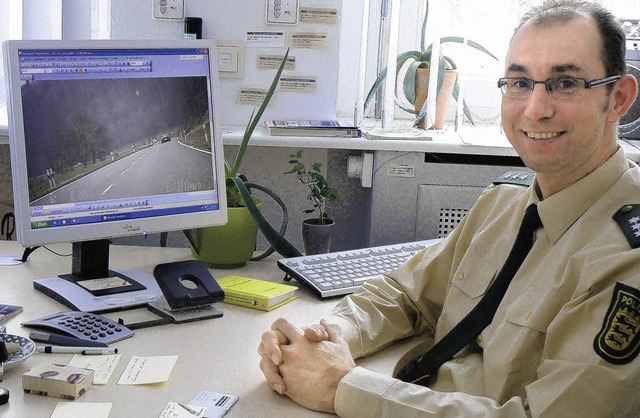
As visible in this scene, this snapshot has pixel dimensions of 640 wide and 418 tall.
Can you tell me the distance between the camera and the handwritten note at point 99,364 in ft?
4.51

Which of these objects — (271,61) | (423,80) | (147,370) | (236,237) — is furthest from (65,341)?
(423,80)

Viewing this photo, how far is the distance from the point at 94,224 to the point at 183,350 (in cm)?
38

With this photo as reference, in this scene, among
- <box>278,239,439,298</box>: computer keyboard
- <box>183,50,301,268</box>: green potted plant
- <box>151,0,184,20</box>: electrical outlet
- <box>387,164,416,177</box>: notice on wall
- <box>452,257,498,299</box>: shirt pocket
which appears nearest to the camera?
<box>452,257,498,299</box>: shirt pocket

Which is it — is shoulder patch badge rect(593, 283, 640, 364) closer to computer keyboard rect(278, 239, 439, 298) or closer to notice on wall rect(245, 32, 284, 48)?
computer keyboard rect(278, 239, 439, 298)

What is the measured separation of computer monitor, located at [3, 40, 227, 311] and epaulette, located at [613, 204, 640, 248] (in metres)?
0.88

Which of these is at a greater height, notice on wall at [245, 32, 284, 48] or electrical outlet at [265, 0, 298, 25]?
electrical outlet at [265, 0, 298, 25]

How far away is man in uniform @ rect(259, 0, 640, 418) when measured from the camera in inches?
47.6

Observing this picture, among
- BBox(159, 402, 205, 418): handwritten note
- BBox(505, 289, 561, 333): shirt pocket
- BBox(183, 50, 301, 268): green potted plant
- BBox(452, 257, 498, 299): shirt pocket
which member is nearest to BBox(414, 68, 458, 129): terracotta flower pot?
BBox(183, 50, 301, 268): green potted plant

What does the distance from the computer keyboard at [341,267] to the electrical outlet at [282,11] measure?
876 millimetres

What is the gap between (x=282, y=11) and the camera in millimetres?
2600

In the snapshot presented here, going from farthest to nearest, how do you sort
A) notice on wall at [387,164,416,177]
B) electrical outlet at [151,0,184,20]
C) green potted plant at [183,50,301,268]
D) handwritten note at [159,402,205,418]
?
electrical outlet at [151,0,184,20]
notice on wall at [387,164,416,177]
green potted plant at [183,50,301,268]
handwritten note at [159,402,205,418]

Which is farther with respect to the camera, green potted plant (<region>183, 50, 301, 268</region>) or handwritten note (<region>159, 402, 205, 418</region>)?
green potted plant (<region>183, 50, 301, 268</region>)

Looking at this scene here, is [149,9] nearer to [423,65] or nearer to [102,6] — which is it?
[102,6]

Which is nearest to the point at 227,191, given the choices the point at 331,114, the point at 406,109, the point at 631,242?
the point at 331,114
